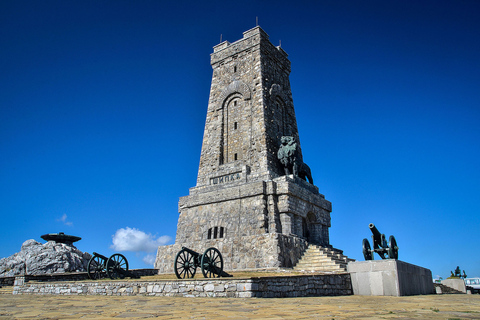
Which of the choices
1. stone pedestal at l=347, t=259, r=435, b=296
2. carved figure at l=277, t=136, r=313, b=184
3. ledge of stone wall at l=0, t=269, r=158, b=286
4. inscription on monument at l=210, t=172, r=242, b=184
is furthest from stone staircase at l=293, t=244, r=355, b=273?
ledge of stone wall at l=0, t=269, r=158, b=286

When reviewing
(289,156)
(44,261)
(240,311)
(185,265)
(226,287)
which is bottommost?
(240,311)

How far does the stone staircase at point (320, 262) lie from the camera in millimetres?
14707

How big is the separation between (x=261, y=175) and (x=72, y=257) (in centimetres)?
1413

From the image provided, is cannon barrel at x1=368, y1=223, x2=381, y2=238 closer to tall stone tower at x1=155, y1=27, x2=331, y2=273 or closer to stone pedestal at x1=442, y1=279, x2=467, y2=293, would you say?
tall stone tower at x1=155, y1=27, x2=331, y2=273

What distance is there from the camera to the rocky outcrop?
21766 millimetres

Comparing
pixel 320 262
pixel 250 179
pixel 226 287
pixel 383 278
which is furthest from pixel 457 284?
pixel 226 287

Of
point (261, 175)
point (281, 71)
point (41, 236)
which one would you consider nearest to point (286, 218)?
point (261, 175)

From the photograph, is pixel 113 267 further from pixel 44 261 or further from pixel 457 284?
pixel 457 284

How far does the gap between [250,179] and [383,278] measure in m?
9.68

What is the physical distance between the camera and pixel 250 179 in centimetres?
1978

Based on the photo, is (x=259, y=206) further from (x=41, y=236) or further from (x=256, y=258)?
(x=41, y=236)

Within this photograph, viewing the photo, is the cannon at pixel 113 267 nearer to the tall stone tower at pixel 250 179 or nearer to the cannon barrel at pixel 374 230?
the tall stone tower at pixel 250 179

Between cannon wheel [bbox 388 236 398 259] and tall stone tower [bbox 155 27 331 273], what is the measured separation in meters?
4.53

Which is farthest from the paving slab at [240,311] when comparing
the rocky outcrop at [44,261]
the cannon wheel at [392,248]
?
the rocky outcrop at [44,261]
